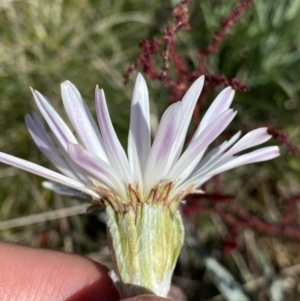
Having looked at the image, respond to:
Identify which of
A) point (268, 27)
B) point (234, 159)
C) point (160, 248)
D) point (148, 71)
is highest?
point (268, 27)

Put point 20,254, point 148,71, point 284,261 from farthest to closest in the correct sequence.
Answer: point 284,261 < point 20,254 < point 148,71

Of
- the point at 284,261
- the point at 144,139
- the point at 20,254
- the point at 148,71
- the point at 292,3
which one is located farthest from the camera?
the point at 284,261

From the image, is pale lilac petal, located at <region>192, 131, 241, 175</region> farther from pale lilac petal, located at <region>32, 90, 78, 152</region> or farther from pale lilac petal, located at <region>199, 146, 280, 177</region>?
pale lilac petal, located at <region>32, 90, 78, 152</region>

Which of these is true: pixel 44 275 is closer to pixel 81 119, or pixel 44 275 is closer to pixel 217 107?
pixel 81 119

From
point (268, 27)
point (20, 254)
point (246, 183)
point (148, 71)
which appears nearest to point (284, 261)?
point (246, 183)

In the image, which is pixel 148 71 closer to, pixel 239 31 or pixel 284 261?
pixel 239 31

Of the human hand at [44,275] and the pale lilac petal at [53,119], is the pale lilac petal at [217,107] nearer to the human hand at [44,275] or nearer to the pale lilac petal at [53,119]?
the pale lilac petal at [53,119]
